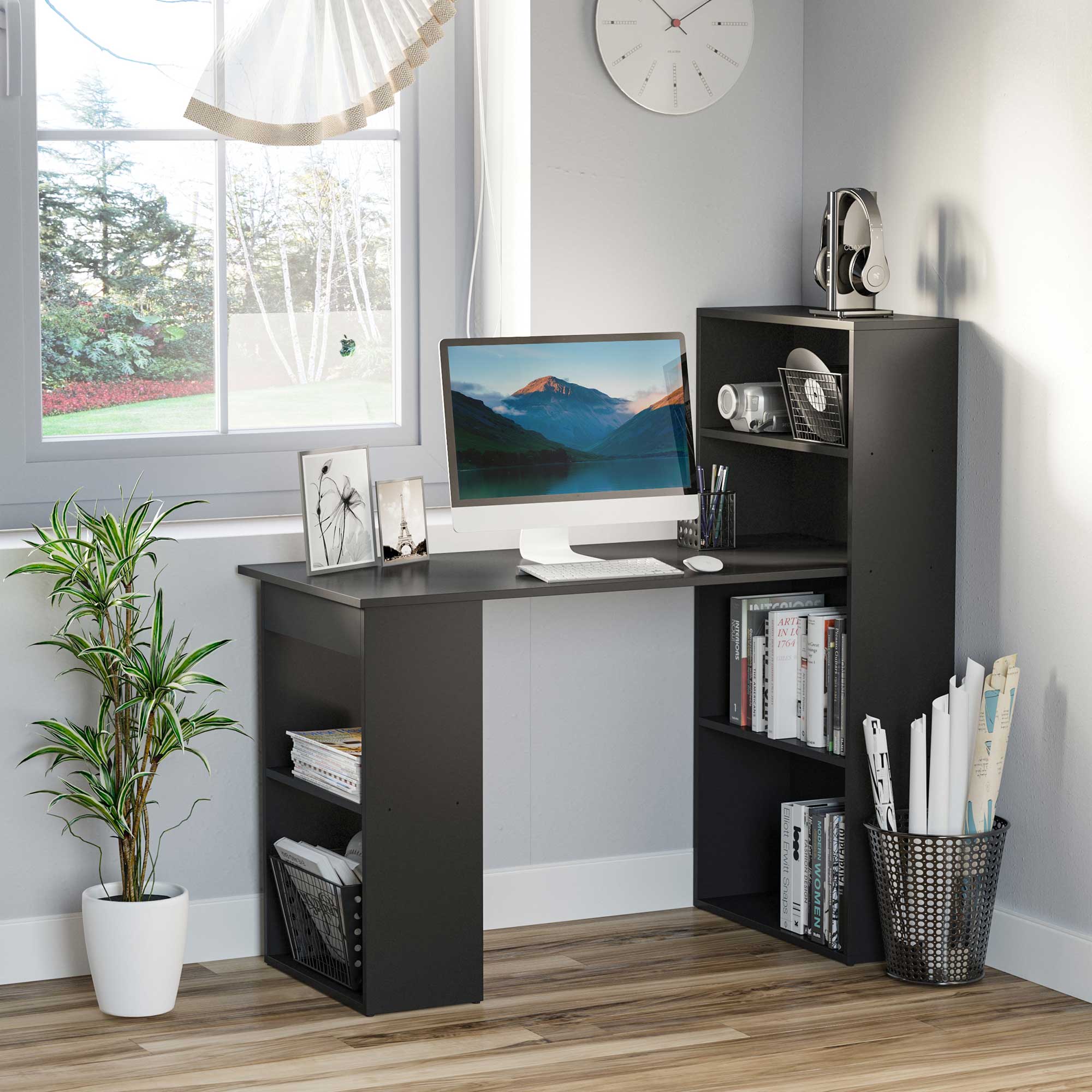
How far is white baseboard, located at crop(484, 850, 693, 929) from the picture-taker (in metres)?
3.85

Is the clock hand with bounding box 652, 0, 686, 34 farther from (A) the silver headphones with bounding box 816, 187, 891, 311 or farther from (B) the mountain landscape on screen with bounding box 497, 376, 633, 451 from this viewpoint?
(B) the mountain landscape on screen with bounding box 497, 376, 633, 451

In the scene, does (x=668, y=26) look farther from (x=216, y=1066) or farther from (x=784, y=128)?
(x=216, y=1066)

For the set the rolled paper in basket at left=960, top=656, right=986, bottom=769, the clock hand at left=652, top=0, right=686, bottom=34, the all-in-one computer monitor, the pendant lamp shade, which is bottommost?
the rolled paper in basket at left=960, top=656, right=986, bottom=769

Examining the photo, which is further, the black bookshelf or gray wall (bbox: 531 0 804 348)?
gray wall (bbox: 531 0 804 348)

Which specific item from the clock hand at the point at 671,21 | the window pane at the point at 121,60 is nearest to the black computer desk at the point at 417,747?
the window pane at the point at 121,60

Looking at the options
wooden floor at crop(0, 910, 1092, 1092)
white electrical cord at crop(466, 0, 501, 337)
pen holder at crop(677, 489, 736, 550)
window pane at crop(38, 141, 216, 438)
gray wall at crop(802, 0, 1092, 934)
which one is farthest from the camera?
white electrical cord at crop(466, 0, 501, 337)

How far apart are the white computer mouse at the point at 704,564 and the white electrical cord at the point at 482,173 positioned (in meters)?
0.78

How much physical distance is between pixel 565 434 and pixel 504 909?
1067mm

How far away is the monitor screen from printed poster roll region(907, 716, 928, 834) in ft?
2.34

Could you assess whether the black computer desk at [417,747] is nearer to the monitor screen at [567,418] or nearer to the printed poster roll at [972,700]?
the monitor screen at [567,418]

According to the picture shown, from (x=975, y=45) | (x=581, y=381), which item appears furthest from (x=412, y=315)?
(x=975, y=45)

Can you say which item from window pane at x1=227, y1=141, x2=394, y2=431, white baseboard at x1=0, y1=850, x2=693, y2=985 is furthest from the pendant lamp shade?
white baseboard at x1=0, y1=850, x2=693, y2=985

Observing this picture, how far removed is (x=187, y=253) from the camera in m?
3.75

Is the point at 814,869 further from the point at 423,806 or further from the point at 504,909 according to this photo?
the point at 423,806
